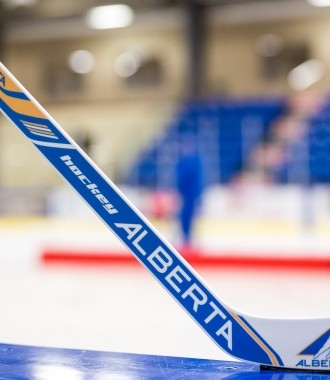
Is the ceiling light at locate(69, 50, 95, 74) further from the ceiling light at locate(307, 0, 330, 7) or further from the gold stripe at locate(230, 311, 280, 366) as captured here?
the gold stripe at locate(230, 311, 280, 366)

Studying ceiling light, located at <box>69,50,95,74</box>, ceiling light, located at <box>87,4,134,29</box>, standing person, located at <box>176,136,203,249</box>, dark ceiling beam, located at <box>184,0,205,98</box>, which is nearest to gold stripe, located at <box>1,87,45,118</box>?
standing person, located at <box>176,136,203,249</box>

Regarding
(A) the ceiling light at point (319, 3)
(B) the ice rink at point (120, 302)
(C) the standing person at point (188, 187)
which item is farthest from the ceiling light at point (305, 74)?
(C) the standing person at point (188, 187)

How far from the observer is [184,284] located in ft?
7.11

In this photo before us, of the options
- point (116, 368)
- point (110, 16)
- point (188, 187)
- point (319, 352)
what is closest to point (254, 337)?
point (319, 352)

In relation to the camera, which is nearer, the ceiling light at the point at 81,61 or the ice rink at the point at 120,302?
the ice rink at the point at 120,302

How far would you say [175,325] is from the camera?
3633 mm

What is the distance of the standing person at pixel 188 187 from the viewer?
7.43 m

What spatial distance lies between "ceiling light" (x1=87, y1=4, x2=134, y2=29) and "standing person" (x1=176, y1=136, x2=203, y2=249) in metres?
9.59

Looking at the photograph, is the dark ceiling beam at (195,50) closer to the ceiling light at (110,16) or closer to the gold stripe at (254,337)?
the ceiling light at (110,16)

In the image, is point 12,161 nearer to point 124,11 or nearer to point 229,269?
→ point 124,11

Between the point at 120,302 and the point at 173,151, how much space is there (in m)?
9.31

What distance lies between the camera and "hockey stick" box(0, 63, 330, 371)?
2.17 metres

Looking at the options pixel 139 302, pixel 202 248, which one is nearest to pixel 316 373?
pixel 139 302

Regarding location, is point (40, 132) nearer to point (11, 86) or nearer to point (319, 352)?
point (11, 86)
